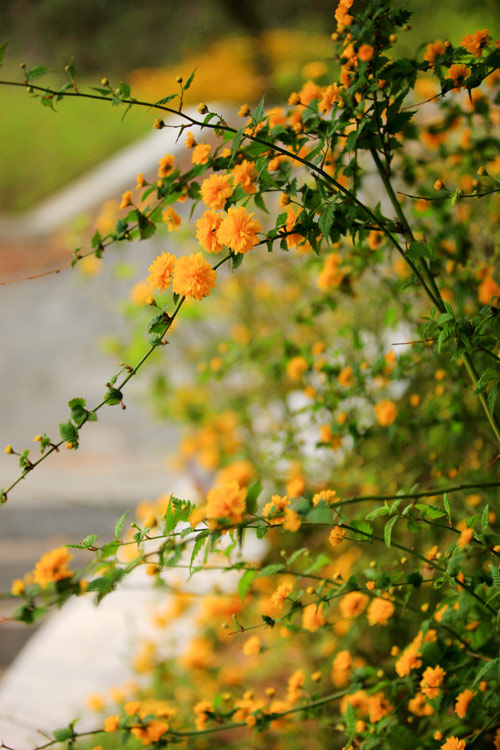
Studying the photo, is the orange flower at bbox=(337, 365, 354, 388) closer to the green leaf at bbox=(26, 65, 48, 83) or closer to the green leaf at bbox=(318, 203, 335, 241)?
the green leaf at bbox=(318, 203, 335, 241)

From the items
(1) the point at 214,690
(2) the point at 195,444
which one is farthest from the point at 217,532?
(2) the point at 195,444

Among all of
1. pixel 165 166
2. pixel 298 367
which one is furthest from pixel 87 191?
pixel 165 166

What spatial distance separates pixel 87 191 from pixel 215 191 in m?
4.02

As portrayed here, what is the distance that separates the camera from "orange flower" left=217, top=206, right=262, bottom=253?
22.6 inches

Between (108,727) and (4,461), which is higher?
(4,461)

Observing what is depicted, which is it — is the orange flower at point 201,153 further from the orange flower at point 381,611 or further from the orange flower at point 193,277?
the orange flower at point 381,611

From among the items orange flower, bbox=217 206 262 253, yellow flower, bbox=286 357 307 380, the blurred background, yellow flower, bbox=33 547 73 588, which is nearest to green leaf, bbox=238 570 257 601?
yellow flower, bbox=33 547 73 588

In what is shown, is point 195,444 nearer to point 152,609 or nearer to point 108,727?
point 152,609

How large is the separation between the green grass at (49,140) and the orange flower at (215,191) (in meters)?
4.98

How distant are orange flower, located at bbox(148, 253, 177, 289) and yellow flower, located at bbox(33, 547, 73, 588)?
0.25 m

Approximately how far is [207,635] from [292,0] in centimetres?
432

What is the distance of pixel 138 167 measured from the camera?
13.3 ft

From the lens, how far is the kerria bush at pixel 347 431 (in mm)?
590

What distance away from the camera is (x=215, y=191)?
64cm
